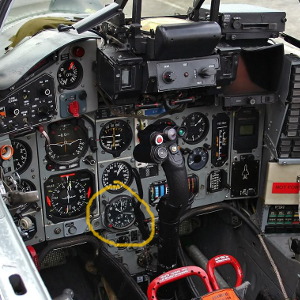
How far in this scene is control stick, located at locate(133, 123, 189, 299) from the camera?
339cm

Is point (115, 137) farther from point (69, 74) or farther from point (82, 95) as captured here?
point (69, 74)

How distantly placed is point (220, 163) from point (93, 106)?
129 cm

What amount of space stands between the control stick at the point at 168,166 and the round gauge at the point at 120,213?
652 mm

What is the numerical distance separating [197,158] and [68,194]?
1095 millimetres

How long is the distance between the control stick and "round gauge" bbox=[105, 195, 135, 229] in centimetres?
65

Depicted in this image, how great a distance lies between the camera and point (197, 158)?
176 inches

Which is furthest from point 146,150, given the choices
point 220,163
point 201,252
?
point 201,252

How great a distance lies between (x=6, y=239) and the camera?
2012 mm

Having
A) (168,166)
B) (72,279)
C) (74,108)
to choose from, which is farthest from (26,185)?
(72,279)

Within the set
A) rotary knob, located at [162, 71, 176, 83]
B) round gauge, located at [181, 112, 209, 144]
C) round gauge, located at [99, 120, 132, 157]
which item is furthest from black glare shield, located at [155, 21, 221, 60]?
round gauge, located at [181, 112, 209, 144]

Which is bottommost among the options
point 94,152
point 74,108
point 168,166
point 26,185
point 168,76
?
point 26,185

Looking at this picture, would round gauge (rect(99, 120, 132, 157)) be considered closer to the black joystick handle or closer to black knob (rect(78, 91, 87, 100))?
black knob (rect(78, 91, 87, 100))

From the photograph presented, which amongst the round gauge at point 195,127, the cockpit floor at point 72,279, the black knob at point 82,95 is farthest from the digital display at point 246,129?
the cockpit floor at point 72,279

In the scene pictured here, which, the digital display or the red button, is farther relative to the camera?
the digital display
